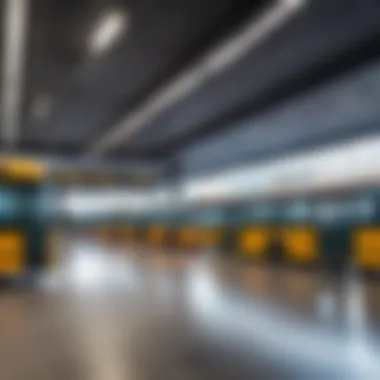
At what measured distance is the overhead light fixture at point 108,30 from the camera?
7168 millimetres

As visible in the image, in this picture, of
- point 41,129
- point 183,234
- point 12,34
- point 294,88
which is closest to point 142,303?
point 12,34

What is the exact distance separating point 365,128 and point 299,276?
6.39 m

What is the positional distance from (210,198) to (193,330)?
45.4ft

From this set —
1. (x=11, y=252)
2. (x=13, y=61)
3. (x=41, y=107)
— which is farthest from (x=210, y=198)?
(x=13, y=61)

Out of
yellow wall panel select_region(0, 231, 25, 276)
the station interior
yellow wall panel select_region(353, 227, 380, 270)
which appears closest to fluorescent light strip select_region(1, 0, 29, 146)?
the station interior

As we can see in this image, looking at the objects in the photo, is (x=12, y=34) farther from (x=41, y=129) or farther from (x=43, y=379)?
(x=41, y=129)

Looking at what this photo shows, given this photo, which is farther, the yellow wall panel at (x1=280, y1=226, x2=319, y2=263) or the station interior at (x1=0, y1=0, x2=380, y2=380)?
the yellow wall panel at (x1=280, y1=226, x2=319, y2=263)

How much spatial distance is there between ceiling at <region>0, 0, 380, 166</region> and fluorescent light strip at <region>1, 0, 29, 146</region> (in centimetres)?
10

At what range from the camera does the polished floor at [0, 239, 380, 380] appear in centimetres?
418

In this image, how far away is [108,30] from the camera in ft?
25.2

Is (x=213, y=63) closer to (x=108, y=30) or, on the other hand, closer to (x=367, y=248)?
(x=108, y=30)

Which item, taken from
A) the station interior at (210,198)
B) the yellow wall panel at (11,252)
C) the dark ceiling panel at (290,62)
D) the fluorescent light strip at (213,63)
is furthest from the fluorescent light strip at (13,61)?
the dark ceiling panel at (290,62)

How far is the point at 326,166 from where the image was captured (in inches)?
692

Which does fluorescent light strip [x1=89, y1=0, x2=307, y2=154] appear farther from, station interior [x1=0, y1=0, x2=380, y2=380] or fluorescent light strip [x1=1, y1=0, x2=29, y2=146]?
fluorescent light strip [x1=1, y1=0, x2=29, y2=146]
